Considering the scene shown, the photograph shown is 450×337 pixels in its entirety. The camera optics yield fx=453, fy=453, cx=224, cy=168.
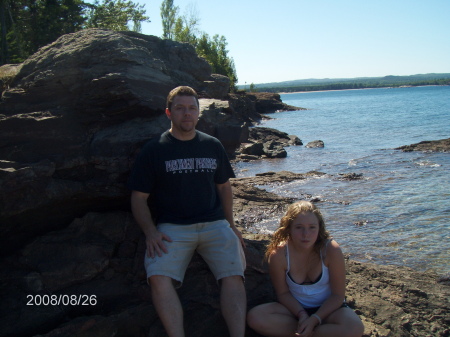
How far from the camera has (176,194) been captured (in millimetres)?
4438

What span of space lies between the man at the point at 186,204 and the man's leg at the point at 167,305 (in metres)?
0.02

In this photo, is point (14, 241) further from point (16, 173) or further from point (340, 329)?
point (340, 329)

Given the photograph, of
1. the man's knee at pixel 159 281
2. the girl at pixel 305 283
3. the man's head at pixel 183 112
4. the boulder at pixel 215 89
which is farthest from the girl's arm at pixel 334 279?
the boulder at pixel 215 89

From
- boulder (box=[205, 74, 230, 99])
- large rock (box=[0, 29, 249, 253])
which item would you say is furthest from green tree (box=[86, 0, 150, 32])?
large rock (box=[0, 29, 249, 253])

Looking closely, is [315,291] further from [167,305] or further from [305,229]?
[167,305]

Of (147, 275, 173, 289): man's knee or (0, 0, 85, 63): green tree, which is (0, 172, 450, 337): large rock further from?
(0, 0, 85, 63): green tree

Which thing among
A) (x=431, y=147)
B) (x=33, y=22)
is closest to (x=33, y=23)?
(x=33, y=22)

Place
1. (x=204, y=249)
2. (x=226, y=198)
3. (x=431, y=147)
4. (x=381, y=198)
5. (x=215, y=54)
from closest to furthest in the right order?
(x=204, y=249), (x=226, y=198), (x=381, y=198), (x=431, y=147), (x=215, y=54)

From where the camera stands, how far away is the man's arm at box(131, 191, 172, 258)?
13.6ft

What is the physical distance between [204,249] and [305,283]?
1.00 meters

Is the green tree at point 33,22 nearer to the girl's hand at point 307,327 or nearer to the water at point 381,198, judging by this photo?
the water at point 381,198

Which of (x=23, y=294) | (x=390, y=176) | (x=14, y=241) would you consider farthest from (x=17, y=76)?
(x=390, y=176)

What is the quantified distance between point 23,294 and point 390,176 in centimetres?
1322

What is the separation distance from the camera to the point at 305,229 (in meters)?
4.11
